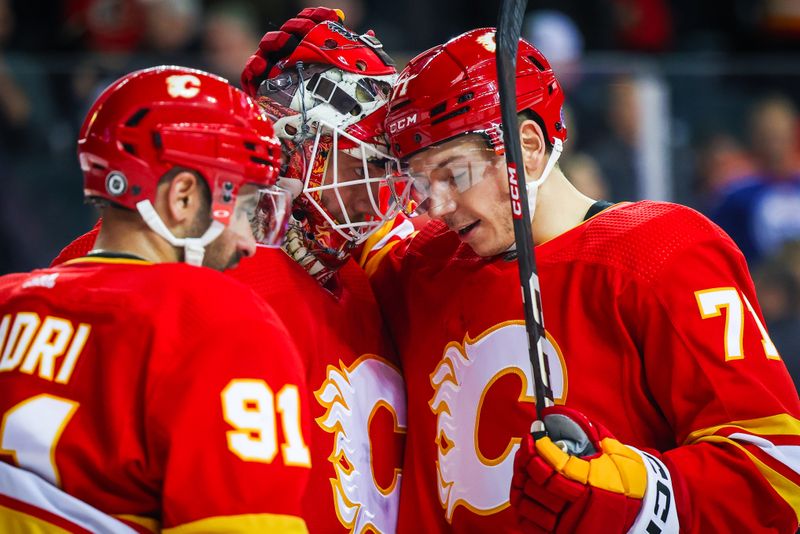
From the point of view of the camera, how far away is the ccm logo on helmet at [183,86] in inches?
77.7

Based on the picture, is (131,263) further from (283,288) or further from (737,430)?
(737,430)

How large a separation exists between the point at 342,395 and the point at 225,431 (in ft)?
2.12

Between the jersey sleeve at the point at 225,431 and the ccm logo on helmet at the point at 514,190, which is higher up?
the ccm logo on helmet at the point at 514,190

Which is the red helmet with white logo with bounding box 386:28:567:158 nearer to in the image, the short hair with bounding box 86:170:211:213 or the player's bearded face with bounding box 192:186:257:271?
the player's bearded face with bounding box 192:186:257:271

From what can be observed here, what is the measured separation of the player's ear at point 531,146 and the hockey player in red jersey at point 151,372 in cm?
65

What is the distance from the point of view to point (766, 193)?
510 cm

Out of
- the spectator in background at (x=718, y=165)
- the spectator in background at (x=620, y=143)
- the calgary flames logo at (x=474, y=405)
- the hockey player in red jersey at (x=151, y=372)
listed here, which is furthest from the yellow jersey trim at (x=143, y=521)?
the spectator in background at (x=718, y=165)

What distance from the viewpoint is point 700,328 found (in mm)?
2158

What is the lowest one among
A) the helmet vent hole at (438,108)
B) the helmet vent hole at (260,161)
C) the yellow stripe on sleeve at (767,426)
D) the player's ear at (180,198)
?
the yellow stripe on sleeve at (767,426)

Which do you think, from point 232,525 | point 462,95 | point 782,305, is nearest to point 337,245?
point 462,95

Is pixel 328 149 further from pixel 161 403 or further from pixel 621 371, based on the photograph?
pixel 161 403

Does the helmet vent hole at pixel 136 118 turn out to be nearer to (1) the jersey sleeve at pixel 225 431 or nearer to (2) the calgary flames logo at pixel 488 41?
(1) the jersey sleeve at pixel 225 431

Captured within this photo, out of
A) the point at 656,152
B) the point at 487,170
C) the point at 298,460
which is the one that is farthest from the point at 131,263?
the point at 656,152

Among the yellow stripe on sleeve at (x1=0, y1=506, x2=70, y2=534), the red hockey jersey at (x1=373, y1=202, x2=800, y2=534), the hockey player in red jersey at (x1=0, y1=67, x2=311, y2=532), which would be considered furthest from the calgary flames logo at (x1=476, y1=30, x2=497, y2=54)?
the yellow stripe on sleeve at (x1=0, y1=506, x2=70, y2=534)
